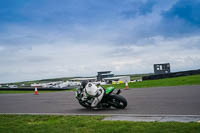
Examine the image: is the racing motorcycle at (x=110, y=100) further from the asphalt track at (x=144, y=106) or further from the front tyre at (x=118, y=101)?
the asphalt track at (x=144, y=106)

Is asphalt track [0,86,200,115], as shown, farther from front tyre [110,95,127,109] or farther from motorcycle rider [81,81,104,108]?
motorcycle rider [81,81,104,108]

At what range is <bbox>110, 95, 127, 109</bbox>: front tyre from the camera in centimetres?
930

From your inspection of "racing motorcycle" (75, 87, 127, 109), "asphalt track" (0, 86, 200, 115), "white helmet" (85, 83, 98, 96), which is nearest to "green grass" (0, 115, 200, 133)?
"asphalt track" (0, 86, 200, 115)

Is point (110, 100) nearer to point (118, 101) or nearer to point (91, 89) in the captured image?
point (118, 101)

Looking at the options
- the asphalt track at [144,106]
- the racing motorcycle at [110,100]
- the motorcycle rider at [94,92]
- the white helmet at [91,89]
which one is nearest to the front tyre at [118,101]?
the racing motorcycle at [110,100]

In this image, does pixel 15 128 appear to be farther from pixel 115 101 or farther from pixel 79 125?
pixel 115 101

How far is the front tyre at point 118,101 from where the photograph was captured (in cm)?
930

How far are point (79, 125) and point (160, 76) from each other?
2941cm

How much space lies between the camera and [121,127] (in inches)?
227

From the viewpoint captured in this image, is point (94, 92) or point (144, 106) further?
point (144, 106)

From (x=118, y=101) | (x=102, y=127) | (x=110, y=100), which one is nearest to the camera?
(x=102, y=127)

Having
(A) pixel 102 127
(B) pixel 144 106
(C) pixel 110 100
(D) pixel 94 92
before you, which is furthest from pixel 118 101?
(A) pixel 102 127

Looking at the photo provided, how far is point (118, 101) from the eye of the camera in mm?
9477

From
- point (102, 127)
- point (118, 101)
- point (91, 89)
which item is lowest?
point (102, 127)
